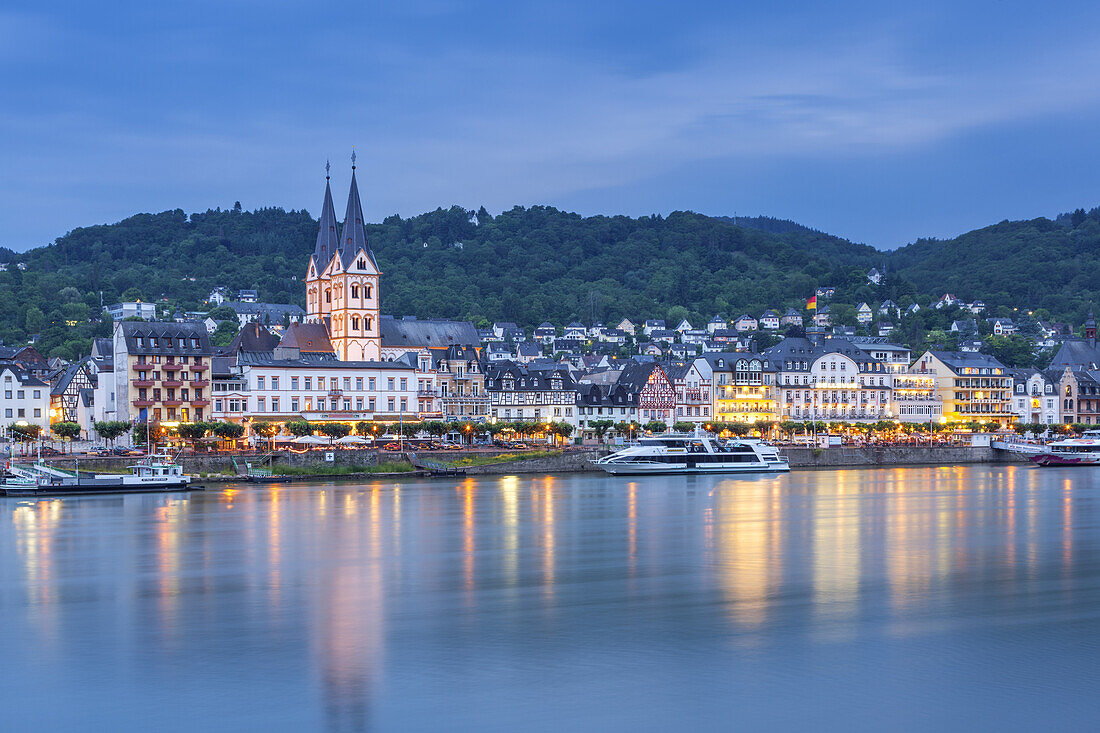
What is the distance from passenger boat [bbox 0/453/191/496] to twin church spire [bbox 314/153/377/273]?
175ft

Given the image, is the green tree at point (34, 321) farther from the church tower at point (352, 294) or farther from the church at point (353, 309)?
the church tower at point (352, 294)

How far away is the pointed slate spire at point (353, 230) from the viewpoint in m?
127

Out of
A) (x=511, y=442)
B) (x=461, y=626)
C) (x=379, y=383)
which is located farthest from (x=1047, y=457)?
(x=461, y=626)

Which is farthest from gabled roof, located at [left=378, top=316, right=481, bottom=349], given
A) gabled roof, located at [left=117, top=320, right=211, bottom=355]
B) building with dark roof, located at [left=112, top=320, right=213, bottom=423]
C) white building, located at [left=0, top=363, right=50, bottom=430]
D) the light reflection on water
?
the light reflection on water

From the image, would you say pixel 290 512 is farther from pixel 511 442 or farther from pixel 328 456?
pixel 511 442

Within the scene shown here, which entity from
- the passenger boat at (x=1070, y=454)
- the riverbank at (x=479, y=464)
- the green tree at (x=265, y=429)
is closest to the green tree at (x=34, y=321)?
the green tree at (x=265, y=429)

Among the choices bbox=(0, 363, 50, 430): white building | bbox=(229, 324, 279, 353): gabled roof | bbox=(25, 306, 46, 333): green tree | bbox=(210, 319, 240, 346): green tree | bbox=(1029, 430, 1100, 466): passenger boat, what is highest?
bbox=(25, 306, 46, 333): green tree

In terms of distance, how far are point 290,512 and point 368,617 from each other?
27.0 metres

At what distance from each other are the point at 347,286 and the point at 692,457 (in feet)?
148

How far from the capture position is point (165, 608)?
3541 centimetres

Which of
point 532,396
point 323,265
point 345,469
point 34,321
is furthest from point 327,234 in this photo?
point 34,321

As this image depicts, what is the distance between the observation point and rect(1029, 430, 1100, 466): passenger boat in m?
106

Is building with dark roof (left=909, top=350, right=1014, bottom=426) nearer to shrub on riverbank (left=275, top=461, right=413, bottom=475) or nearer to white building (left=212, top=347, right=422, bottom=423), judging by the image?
white building (left=212, top=347, right=422, bottom=423)

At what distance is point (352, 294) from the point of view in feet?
406
